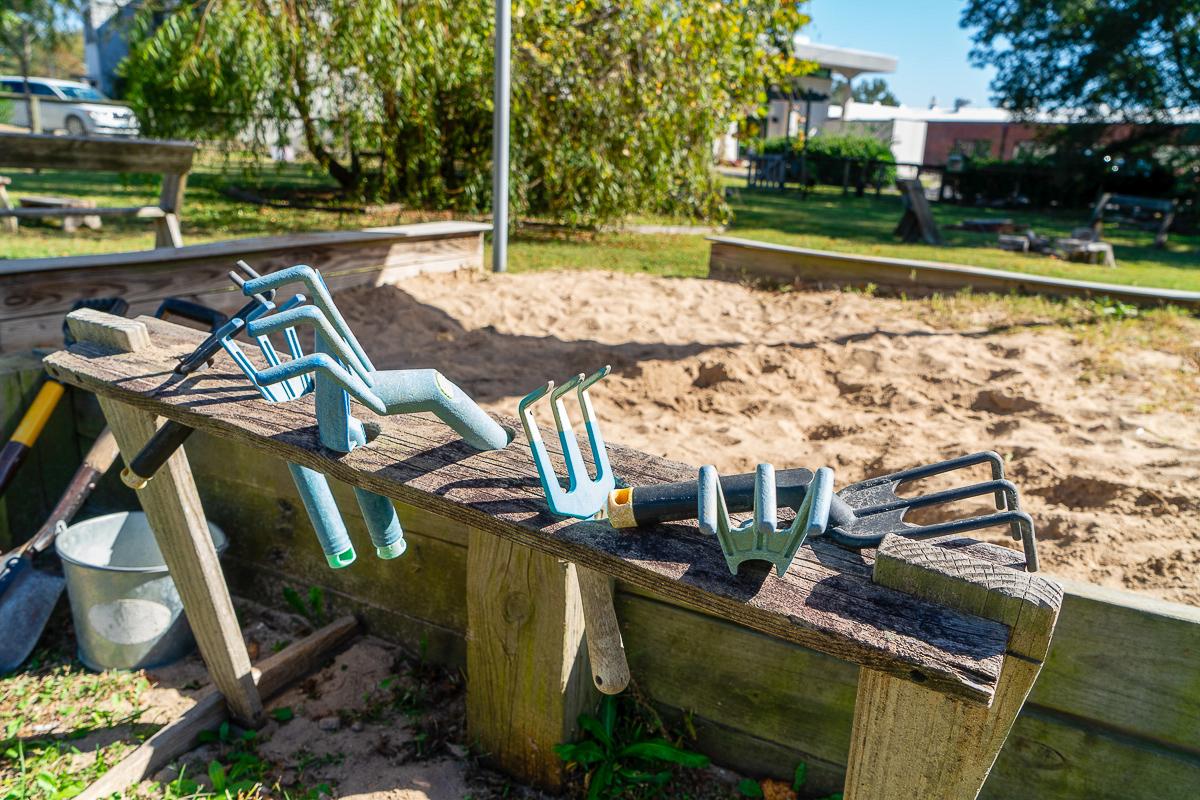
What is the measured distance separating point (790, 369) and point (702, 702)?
2143mm

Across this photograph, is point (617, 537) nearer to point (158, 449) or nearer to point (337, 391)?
point (337, 391)

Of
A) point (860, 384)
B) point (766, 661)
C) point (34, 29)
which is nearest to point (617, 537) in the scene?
point (766, 661)

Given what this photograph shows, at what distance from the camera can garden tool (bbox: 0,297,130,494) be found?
8.58ft

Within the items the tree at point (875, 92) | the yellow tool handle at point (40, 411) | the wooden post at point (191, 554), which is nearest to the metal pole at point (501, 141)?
the yellow tool handle at point (40, 411)

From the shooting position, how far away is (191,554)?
6.77 ft

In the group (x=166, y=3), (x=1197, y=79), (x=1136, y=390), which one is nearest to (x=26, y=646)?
(x=1136, y=390)

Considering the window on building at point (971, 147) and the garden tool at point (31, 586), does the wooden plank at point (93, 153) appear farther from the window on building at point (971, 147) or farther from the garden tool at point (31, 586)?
the window on building at point (971, 147)

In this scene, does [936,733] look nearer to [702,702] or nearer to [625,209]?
[702,702]

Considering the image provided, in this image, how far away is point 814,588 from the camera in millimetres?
1036

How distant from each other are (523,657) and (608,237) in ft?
22.1

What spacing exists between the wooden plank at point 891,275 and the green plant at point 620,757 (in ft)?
13.7

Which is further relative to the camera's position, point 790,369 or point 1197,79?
point 1197,79

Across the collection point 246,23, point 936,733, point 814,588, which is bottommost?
point 936,733

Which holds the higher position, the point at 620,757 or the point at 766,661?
the point at 766,661
